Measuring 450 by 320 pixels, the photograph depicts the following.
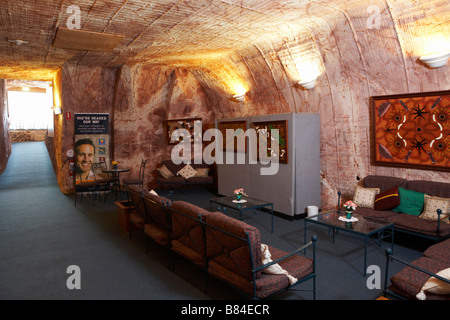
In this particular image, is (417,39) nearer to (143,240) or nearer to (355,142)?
(355,142)

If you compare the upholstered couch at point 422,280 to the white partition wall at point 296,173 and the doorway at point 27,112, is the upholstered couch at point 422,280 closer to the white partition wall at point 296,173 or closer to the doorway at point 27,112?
the white partition wall at point 296,173

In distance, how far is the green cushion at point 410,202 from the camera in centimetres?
454

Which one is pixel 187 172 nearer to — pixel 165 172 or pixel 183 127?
pixel 165 172

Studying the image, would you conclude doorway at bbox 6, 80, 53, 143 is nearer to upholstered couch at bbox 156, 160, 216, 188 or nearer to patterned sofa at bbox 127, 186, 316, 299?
upholstered couch at bbox 156, 160, 216, 188

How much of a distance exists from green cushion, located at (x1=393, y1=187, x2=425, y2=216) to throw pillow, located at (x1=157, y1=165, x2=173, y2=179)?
18.6ft

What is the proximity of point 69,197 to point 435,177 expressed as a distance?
7770 millimetres

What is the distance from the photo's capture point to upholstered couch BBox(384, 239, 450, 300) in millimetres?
2508

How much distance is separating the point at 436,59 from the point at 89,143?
25.4ft

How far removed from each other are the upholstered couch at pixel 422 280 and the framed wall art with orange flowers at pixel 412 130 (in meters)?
1.59

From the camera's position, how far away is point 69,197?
808 centimetres

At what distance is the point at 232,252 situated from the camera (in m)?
2.87

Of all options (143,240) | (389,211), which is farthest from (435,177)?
(143,240)

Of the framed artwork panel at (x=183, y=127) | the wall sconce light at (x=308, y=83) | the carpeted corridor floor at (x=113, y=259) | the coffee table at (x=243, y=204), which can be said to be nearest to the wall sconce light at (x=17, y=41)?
the carpeted corridor floor at (x=113, y=259)

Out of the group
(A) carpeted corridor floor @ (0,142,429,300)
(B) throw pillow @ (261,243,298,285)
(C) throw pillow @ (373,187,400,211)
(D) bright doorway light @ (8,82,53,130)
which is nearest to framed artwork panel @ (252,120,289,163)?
(A) carpeted corridor floor @ (0,142,429,300)
